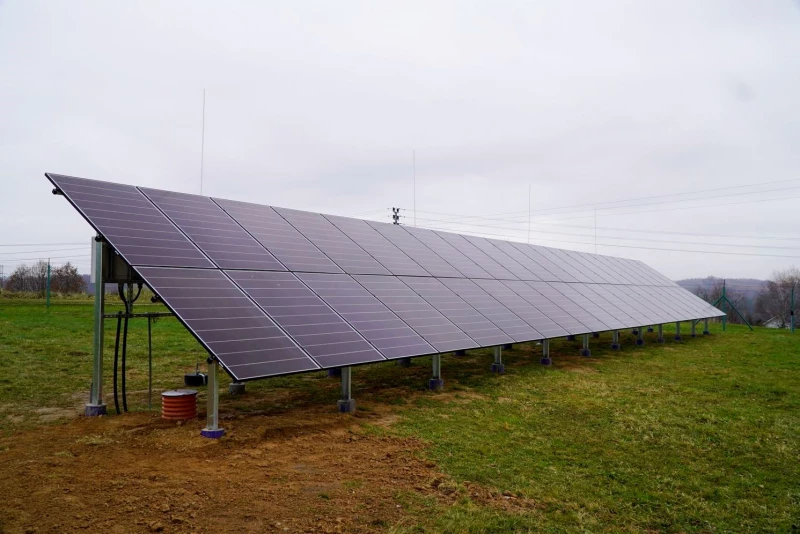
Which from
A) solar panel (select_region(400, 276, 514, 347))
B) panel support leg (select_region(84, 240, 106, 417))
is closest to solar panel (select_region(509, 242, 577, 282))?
solar panel (select_region(400, 276, 514, 347))

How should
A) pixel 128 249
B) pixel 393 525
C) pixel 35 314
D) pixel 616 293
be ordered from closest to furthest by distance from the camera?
pixel 393 525, pixel 128 249, pixel 616 293, pixel 35 314

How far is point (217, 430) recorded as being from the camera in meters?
8.89

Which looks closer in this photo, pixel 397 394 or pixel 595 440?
pixel 595 440

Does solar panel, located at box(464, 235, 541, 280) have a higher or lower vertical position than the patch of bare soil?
higher

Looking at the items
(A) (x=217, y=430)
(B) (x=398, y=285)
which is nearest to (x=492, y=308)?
(B) (x=398, y=285)

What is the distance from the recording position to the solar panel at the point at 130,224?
9569mm

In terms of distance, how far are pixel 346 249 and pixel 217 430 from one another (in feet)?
22.9

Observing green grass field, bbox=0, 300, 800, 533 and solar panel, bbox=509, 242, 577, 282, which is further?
solar panel, bbox=509, 242, 577, 282

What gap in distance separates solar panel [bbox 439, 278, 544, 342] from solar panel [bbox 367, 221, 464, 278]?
18.9 inches

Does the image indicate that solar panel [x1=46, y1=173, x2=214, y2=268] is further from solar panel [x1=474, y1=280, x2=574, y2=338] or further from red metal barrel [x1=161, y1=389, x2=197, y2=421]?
solar panel [x1=474, y1=280, x2=574, y2=338]

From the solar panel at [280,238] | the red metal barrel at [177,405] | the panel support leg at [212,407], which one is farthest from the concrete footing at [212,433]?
the solar panel at [280,238]

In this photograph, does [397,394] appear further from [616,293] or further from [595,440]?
[616,293]

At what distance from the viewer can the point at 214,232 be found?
39.0 feet

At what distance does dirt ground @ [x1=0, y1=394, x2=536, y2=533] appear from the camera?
5.94 meters
